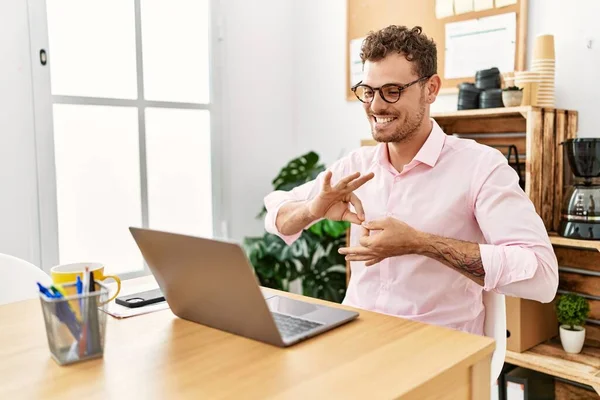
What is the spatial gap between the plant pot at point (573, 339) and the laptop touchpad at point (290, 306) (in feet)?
4.32

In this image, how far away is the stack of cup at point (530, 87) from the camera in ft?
7.21

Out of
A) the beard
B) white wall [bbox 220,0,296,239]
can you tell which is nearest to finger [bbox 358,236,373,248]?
the beard

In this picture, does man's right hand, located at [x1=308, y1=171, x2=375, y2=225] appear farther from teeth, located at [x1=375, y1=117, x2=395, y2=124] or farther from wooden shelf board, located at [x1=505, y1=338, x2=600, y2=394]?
wooden shelf board, located at [x1=505, y1=338, x2=600, y2=394]

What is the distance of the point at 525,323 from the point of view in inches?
84.0

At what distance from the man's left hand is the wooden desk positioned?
184mm

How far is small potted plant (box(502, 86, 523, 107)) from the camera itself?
7.21 feet

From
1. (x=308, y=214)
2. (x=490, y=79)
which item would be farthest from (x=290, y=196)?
(x=490, y=79)

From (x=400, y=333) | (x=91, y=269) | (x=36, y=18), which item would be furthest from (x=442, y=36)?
(x=91, y=269)

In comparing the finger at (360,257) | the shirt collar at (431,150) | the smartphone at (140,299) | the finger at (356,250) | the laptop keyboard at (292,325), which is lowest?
the smartphone at (140,299)

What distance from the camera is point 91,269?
41.1 inches

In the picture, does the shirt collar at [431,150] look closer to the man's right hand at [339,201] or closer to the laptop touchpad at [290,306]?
the man's right hand at [339,201]

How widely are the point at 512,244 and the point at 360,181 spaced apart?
1.23 ft

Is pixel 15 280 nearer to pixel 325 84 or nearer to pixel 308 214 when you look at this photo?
pixel 308 214

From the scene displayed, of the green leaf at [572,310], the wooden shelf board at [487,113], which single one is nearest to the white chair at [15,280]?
the wooden shelf board at [487,113]
